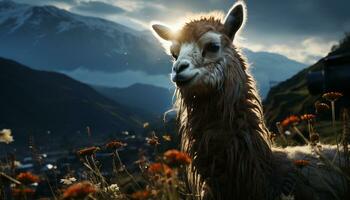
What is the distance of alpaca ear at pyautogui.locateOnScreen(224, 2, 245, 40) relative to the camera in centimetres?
732

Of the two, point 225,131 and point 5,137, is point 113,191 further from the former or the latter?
point 5,137

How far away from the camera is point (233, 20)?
24.0 feet

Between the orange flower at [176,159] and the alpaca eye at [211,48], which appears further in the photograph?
the alpaca eye at [211,48]

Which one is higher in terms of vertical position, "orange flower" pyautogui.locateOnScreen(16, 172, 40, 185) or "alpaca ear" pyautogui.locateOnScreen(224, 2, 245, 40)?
"alpaca ear" pyautogui.locateOnScreen(224, 2, 245, 40)

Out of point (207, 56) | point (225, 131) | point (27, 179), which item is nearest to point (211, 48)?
point (207, 56)

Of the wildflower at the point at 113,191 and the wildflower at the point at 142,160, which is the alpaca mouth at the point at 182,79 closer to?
the wildflower at the point at 142,160

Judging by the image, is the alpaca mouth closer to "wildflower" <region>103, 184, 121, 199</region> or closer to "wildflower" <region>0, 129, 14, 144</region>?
"wildflower" <region>103, 184, 121, 199</region>

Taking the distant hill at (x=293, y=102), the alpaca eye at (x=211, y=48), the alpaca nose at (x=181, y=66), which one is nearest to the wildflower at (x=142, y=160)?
the alpaca nose at (x=181, y=66)

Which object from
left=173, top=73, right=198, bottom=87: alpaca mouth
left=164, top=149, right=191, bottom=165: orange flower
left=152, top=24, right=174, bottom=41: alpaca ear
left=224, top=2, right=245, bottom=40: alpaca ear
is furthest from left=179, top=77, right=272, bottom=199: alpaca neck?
left=164, top=149, right=191, bottom=165: orange flower

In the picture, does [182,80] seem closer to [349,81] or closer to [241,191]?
[241,191]

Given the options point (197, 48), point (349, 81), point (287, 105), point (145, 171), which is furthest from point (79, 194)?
point (287, 105)

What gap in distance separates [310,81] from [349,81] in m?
1.68

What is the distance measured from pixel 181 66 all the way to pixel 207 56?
2.34ft

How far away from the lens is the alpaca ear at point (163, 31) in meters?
8.12
